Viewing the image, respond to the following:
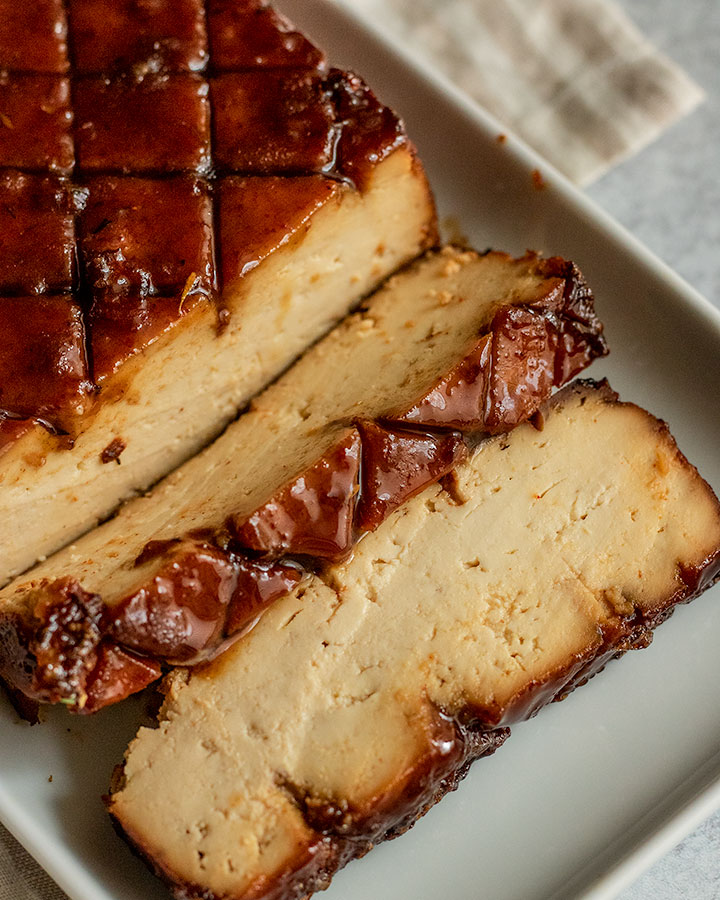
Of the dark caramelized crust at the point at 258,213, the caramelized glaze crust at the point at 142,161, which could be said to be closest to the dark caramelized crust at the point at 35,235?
the caramelized glaze crust at the point at 142,161

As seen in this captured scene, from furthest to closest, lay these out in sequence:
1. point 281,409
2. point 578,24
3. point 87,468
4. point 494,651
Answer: point 578,24, point 281,409, point 87,468, point 494,651

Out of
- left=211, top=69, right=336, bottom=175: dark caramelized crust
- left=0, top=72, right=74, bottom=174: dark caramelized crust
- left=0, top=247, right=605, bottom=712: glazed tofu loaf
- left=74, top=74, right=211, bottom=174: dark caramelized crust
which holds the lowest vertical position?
left=0, top=247, right=605, bottom=712: glazed tofu loaf

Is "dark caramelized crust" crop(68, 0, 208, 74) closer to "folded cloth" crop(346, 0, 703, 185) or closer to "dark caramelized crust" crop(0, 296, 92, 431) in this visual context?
"dark caramelized crust" crop(0, 296, 92, 431)

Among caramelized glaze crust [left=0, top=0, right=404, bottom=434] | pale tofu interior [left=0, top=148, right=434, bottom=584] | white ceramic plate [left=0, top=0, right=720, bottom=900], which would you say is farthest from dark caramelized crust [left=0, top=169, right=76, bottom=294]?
white ceramic plate [left=0, top=0, right=720, bottom=900]

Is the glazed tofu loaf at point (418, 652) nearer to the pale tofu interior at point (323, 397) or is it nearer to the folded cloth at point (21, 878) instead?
the pale tofu interior at point (323, 397)

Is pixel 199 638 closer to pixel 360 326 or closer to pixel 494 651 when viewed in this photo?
pixel 494 651

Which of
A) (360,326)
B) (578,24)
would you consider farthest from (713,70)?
(360,326)

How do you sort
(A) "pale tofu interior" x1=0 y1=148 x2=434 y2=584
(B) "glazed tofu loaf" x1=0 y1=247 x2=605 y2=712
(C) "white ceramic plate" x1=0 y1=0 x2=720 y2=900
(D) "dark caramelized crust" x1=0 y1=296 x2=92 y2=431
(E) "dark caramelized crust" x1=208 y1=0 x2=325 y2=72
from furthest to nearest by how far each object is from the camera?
(E) "dark caramelized crust" x1=208 y1=0 x2=325 y2=72 → (A) "pale tofu interior" x1=0 y1=148 x2=434 y2=584 → (C) "white ceramic plate" x1=0 y1=0 x2=720 y2=900 → (D) "dark caramelized crust" x1=0 y1=296 x2=92 y2=431 → (B) "glazed tofu loaf" x1=0 y1=247 x2=605 y2=712
